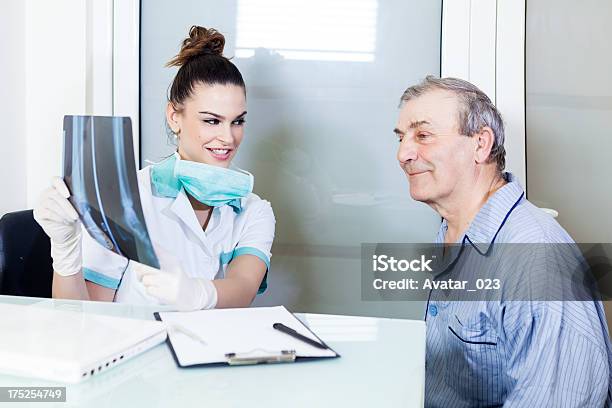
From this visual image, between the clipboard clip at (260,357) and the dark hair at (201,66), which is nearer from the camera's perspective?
the clipboard clip at (260,357)

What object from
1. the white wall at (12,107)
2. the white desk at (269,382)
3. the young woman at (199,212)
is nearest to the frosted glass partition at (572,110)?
the young woman at (199,212)

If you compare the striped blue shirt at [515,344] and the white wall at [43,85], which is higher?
the white wall at [43,85]

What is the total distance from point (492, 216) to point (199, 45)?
0.99 metres

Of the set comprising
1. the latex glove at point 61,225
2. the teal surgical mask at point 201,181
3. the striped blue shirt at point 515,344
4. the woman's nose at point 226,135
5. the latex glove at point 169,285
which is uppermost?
the woman's nose at point 226,135

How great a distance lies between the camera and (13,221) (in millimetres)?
1611

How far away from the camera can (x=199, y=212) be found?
1.72 meters

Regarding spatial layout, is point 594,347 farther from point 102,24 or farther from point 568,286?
point 102,24

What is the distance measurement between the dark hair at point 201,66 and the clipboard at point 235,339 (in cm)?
88

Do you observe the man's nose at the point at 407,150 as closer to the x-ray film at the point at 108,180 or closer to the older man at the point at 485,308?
the older man at the point at 485,308

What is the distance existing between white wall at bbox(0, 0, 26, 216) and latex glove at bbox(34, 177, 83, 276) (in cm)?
76

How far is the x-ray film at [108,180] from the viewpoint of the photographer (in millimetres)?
1022

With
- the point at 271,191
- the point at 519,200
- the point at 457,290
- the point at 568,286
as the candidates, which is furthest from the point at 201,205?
the point at 568,286

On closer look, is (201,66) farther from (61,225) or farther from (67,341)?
(67,341)

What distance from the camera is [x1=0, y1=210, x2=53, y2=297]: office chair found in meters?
1.58
